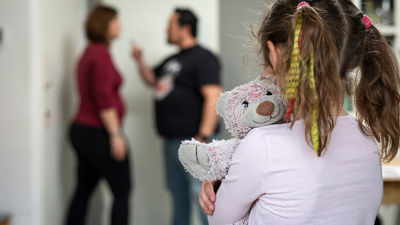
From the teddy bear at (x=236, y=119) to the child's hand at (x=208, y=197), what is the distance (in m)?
0.04

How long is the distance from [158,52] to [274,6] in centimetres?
217

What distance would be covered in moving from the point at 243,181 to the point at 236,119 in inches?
5.0

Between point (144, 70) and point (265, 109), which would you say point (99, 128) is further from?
point (265, 109)

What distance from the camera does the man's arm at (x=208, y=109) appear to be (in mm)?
2434

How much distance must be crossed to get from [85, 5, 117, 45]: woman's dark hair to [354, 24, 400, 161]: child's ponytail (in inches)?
68.6

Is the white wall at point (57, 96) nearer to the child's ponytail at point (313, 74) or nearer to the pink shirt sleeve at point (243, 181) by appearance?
the pink shirt sleeve at point (243, 181)

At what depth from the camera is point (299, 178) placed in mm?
812

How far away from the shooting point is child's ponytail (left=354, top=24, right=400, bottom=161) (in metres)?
0.92

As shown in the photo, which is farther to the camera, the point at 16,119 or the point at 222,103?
the point at 16,119

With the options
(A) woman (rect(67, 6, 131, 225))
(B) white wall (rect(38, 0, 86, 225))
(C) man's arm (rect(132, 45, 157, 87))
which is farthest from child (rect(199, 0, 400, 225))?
(C) man's arm (rect(132, 45, 157, 87))

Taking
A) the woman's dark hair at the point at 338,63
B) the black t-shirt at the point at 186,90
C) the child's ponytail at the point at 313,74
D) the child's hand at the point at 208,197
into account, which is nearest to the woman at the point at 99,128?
the black t-shirt at the point at 186,90

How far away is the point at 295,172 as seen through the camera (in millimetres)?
811

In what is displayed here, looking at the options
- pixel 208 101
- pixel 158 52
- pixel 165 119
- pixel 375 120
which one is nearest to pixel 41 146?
pixel 165 119

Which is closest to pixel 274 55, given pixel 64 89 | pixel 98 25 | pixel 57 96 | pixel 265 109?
pixel 265 109
